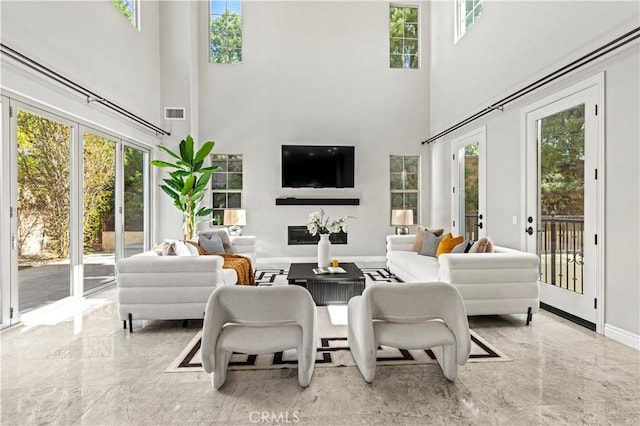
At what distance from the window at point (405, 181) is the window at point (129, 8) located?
201 inches

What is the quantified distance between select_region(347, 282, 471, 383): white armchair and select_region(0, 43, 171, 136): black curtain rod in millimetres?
3578

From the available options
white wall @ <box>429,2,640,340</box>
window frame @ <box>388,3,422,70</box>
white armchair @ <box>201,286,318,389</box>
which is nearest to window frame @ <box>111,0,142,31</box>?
window frame @ <box>388,3,422,70</box>

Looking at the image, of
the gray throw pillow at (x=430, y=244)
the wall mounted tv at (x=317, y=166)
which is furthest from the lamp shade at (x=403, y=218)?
the gray throw pillow at (x=430, y=244)

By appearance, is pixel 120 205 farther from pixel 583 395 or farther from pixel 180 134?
pixel 583 395

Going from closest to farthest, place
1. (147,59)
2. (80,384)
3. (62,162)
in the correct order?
(80,384) < (62,162) < (147,59)

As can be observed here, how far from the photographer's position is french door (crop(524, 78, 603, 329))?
3342 millimetres

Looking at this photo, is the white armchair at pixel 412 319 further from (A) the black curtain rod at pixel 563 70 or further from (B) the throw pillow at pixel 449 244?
(A) the black curtain rod at pixel 563 70

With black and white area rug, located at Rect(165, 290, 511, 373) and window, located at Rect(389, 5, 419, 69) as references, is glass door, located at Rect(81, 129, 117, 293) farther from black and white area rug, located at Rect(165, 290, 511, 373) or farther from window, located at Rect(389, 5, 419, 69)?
window, located at Rect(389, 5, 419, 69)

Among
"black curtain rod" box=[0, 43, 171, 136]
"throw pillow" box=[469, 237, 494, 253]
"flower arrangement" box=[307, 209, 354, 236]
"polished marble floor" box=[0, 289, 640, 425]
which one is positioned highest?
"black curtain rod" box=[0, 43, 171, 136]

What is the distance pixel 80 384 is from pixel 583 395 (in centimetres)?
313

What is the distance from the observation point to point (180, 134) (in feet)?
21.6

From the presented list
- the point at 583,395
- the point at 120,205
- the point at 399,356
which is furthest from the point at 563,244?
the point at 120,205

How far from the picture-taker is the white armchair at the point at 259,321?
2.15 m

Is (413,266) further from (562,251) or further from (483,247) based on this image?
(562,251)
